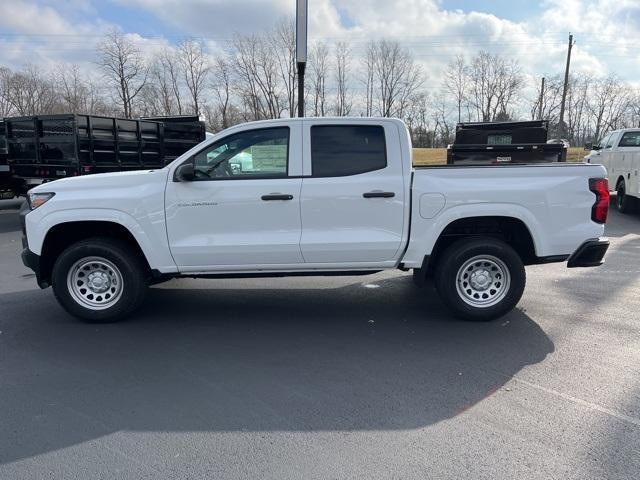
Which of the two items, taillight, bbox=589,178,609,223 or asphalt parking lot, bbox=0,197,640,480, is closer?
asphalt parking lot, bbox=0,197,640,480

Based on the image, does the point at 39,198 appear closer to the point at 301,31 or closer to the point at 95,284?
the point at 95,284

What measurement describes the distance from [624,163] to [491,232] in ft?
31.8

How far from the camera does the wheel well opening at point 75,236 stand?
5.01 meters

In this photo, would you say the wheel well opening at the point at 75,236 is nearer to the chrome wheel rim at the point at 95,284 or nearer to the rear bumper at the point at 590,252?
the chrome wheel rim at the point at 95,284

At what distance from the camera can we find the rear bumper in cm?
489

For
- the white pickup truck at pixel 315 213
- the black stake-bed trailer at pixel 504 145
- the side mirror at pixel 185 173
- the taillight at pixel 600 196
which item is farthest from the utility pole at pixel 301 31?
the taillight at pixel 600 196

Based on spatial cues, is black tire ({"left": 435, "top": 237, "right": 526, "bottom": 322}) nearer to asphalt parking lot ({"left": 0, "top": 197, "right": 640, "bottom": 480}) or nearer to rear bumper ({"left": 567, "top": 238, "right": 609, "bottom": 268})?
asphalt parking lot ({"left": 0, "top": 197, "right": 640, "bottom": 480})

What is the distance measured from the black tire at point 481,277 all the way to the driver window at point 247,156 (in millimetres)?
1860

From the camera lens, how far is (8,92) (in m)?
62.0

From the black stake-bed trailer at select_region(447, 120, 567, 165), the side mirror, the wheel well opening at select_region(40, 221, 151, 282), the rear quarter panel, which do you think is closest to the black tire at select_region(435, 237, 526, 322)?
the rear quarter panel

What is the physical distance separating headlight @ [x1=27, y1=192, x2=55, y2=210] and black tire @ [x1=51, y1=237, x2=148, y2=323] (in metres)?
0.50

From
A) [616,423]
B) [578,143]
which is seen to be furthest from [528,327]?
[578,143]

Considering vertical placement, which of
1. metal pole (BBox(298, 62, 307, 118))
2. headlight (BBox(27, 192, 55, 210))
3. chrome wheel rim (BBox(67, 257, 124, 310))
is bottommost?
chrome wheel rim (BBox(67, 257, 124, 310))

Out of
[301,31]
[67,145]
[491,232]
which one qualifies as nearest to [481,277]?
[491,232]
